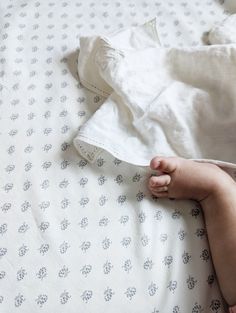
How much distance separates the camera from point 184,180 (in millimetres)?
679

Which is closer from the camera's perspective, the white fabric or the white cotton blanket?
the white cotton blanket

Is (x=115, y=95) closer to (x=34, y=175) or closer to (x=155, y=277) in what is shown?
(x=34, y=175)

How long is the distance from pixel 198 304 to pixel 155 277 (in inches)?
2.7

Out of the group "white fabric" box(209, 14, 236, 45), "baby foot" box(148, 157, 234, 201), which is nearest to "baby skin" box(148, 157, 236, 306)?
"baby foot" box(148, 157, 234, 201)

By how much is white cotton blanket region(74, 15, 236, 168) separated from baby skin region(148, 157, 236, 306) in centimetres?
3

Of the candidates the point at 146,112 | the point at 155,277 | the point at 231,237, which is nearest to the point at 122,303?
the point at 155,277

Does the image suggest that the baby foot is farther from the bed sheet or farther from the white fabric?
the white fabric

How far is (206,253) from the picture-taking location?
2.11 ft

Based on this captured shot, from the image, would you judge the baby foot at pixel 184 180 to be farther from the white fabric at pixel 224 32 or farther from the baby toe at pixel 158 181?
the white fabric at pixel 224 32

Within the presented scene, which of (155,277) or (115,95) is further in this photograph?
(115,95)

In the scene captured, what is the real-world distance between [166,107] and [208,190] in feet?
0.52

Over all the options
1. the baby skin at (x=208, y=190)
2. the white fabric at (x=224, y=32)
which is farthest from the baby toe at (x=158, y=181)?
the white fabric at (x=224, y=32)

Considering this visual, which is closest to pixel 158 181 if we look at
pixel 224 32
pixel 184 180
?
pixel 184 180

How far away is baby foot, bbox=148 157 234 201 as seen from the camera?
0.67 m
